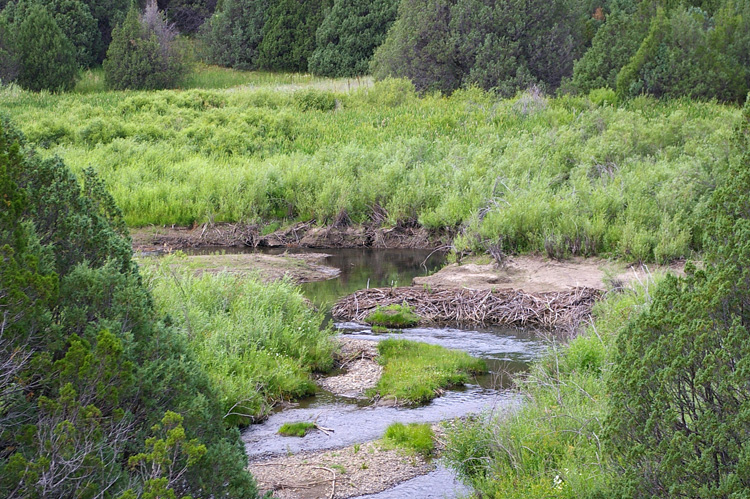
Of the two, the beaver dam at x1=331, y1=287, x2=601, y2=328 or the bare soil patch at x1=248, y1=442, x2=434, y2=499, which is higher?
the bare soil patch at x1=248, y1=442, x2=434, y2=499

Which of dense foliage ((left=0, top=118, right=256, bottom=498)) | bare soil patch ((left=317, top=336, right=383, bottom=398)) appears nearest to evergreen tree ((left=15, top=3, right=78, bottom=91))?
bare soil patch ((left=317, top=336, right=383, bottom=398))

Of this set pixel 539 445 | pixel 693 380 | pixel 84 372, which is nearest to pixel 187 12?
pixel 539 445

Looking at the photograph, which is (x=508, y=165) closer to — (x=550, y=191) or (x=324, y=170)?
(x=550, y=191)

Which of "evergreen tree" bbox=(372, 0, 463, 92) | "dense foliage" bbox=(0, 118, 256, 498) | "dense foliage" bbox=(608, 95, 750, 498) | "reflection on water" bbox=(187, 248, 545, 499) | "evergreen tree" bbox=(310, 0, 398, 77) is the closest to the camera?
"dense foliage" bbox=(0, 118, 256, 498)

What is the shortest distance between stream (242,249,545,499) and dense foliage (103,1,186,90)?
28.7 m

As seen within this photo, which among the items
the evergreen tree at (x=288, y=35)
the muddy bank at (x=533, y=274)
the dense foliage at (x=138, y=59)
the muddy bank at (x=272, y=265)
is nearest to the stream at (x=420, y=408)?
the muddy bank at (x=272, y=265)

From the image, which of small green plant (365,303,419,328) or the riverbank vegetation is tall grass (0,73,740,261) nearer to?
small green plant (365,303,419,328)

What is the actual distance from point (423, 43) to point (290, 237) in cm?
1832

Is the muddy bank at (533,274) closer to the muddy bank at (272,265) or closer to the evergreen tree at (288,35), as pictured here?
the muddy bank at (272,265)

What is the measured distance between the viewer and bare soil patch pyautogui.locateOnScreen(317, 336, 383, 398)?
28.5 feet

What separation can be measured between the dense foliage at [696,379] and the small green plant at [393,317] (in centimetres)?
735

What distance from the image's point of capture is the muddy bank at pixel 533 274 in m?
12.6

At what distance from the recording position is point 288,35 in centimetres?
4709

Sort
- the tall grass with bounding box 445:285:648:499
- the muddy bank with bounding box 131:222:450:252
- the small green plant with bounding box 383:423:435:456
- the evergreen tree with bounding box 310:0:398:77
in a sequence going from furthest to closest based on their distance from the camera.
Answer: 1. the evergreen tree with bounding box 310:0:398:77
2. the muddy bank with bounding box 131:222:450:252
3. the small green plant with bounding box 383:423:435:456
4. the tall grass with bounding box 445:285:648:499
